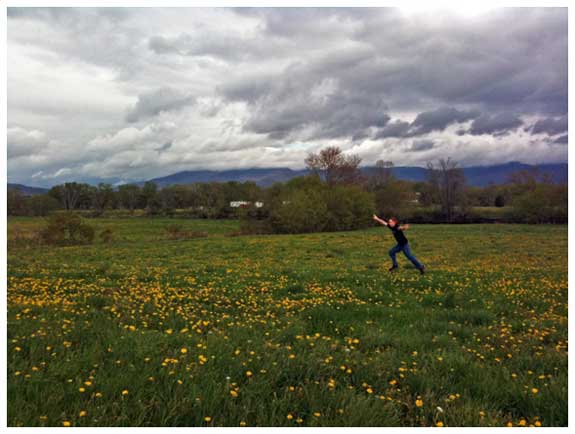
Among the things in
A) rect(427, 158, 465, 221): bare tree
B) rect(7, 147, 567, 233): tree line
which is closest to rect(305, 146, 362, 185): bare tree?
rect(7, 147, 567, 233): tree line

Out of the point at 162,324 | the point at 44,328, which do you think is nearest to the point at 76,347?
the point at 44,328

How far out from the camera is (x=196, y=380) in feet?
15.1

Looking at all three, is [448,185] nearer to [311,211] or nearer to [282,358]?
[311,211]

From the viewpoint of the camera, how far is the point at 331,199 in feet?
202

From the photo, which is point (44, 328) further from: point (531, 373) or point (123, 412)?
point (531, 373)

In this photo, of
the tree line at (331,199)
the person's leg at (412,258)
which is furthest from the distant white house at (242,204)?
the person's leg at (412,258)

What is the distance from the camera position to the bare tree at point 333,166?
245 ft

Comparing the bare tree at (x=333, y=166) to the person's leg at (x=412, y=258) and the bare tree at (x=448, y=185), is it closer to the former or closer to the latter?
the bare tree at (x=448, y=185)

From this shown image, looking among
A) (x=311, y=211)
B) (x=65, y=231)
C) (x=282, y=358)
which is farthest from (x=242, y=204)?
(x=282, y=358)

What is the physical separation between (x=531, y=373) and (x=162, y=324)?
606 cm

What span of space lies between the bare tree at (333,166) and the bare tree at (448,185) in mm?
25637

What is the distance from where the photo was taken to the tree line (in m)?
59.8

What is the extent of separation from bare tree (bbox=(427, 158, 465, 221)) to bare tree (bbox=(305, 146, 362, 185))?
1009 inches

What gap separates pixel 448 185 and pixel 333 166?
3285 centimetres
